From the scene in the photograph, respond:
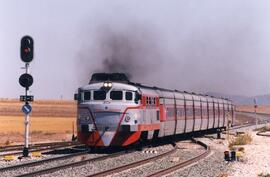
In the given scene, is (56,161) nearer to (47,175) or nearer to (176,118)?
(47,175)

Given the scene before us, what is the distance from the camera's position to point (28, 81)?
2202 cm

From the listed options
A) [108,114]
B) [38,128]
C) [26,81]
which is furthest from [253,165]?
[38,128]

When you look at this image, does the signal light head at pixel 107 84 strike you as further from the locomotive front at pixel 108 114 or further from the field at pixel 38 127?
the field at pixel 38 127

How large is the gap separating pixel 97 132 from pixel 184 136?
54.0 ft

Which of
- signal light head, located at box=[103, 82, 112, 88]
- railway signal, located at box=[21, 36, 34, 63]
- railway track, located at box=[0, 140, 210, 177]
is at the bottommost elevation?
railway track, located at box=[0, 140, 210, 177]

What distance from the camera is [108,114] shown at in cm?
2284

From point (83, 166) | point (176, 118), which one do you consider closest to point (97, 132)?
point (83, 166)

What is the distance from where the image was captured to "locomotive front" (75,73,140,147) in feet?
74.4

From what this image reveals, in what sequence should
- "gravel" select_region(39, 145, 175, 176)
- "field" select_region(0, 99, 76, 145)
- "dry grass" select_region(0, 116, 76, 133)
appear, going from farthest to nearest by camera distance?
1. "dry grass" select_region(0, 116, 76, 133)
2. "field" select_region(0, 99, 76, 145)
3. "gravel" select_region(39, 145, 175, 176)

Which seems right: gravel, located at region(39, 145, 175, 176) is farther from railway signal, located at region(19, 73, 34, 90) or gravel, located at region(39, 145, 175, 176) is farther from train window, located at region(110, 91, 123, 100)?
railway signal, located at region(19, 73, 34, 90)

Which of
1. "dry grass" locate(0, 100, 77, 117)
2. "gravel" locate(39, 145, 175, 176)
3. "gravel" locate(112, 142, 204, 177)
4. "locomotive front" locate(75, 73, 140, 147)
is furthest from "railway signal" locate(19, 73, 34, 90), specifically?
"dry grass" locate(0, 100, 77, 117)

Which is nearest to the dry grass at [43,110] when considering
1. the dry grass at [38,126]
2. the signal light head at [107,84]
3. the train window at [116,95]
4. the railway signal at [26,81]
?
the dry grass at [38,126]

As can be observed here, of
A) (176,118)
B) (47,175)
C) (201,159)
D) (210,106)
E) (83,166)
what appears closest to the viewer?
(47,175)

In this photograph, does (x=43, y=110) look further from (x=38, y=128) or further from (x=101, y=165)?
(x=101, y=165)
